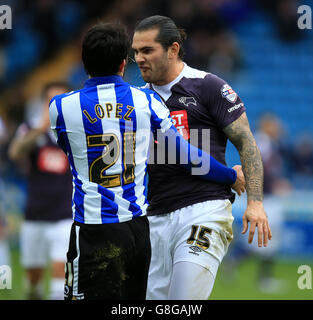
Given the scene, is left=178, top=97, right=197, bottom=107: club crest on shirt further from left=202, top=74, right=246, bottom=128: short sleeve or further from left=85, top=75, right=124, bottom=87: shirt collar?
left=85, top=75, right=124, bottom=87: shirt collar

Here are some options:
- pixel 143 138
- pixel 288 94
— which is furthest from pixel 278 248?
pixel 143 138

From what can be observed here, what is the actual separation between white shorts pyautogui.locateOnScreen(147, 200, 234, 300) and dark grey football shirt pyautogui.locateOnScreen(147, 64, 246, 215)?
0.07 m

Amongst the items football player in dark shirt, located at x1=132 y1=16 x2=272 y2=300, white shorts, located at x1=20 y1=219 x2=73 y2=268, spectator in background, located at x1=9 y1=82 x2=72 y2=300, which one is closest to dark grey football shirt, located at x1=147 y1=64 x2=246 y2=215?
football player in dark shirt, located at x1=132 y1=16 x2=272 y2=300

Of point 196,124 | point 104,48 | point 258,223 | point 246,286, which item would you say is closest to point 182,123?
point 196,124

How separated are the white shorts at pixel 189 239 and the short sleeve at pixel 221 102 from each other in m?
0.58

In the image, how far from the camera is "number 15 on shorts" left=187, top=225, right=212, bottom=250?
417 centimetres

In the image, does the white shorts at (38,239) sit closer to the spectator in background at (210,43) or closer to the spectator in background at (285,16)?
the spectator in background at (210,43)

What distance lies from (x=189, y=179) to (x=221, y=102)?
0.58 m

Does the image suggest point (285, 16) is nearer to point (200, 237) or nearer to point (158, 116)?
point (200, 237)

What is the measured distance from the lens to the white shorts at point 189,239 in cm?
417

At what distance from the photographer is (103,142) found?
3471mm

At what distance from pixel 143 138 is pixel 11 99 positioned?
11.9 meters

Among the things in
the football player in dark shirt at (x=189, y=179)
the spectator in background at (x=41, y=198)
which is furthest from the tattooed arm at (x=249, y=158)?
the spectator in background at (x=41, y=198)

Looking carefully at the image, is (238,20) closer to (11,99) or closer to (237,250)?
(11,99)
